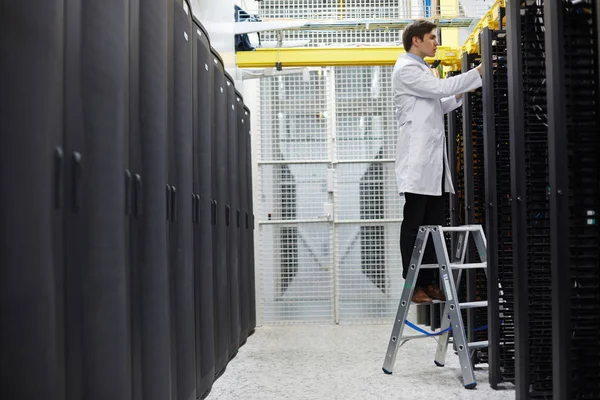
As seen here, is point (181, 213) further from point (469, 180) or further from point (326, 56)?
point (326, 56)

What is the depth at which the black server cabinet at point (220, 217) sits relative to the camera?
417 centimetres

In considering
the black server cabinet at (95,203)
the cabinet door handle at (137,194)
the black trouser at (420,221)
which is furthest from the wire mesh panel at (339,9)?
the black server cabinet at (95,203)

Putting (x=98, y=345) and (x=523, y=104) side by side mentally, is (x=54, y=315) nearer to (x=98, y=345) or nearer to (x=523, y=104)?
(x=98, y=345)

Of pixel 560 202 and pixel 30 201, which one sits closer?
pixel 30 201

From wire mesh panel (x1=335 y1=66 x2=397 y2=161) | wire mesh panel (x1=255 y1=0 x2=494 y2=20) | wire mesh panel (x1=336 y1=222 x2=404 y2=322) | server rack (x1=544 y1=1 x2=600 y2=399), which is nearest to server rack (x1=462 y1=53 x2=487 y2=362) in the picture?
server rack (x1=544 y1=1 x2=600 y2=399)

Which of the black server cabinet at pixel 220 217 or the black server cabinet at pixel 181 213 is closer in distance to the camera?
the black server cabinet at pixel 181 213

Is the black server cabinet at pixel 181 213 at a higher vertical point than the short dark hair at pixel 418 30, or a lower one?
lower

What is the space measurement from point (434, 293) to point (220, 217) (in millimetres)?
1435

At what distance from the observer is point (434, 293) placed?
14.0 feet

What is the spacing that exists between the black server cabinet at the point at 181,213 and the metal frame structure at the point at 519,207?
145 cm

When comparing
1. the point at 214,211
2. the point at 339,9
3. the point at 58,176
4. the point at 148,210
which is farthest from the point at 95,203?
the point at 339,9

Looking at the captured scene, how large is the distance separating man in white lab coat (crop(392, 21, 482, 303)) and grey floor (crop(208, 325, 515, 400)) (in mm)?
521

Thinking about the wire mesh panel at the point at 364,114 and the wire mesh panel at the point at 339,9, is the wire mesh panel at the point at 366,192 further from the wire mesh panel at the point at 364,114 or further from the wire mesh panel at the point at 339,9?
the wire mesh panel at the point at 339,9

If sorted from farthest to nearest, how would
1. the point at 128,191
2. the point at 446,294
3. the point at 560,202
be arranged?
the point at 446,294
the point at 560,202
the point at 128,191
